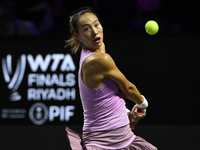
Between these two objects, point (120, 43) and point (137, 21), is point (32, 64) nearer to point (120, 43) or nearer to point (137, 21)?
point (120, 43)

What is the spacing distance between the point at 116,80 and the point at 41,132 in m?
2.49

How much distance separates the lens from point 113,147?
2145 millimetres

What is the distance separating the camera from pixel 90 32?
2180mm

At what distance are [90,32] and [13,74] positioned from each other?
2.70 meters

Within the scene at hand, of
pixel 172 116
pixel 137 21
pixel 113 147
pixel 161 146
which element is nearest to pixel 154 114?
pixel 172 116

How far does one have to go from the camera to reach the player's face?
218 centimetres

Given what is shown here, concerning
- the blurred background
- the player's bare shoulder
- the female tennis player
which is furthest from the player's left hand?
the blurred background

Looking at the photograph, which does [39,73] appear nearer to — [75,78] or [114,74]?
[75,78]

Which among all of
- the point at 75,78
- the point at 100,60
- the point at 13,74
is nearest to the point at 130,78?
the point at 75,78

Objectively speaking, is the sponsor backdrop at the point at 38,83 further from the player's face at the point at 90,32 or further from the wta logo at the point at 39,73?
the player's face at the point at 90,32

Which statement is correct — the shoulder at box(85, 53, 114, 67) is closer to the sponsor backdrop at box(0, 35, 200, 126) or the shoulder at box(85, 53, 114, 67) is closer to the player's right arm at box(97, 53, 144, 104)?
the player's right arm at box(97, 53, 144, 104)

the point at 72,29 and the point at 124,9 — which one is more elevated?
the point at 124,9

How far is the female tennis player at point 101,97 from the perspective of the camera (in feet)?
6.89

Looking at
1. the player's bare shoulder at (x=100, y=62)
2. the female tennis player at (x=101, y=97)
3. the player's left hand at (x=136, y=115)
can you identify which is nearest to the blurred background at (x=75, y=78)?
the player's left hand at (x=136, y=115)
